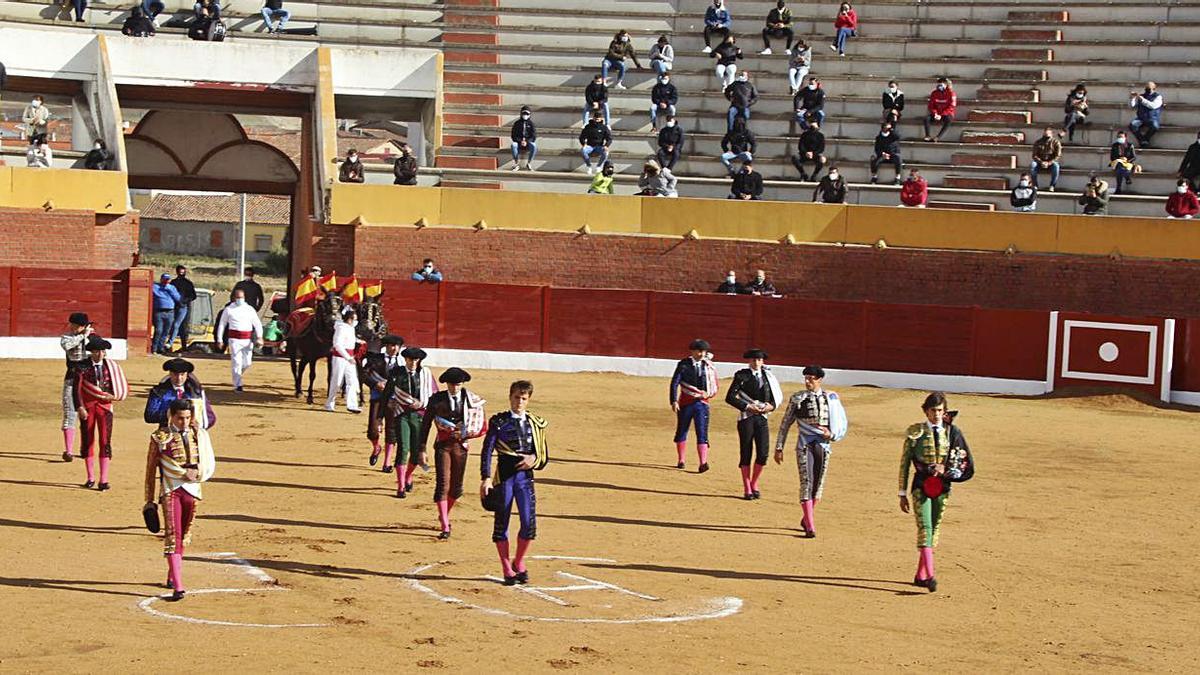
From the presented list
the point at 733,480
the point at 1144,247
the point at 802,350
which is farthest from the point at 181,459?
the point at 1144,247

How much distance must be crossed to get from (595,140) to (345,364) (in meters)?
12.1

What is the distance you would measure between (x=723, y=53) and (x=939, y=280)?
786 cm

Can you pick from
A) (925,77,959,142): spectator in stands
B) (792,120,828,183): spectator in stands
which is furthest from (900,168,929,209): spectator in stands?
(925,77,959,142): spectator in stands

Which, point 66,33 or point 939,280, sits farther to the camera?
point 66,33

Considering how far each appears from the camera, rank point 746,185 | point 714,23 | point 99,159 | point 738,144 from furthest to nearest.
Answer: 1. point 714,23
2. point 738,144
3. point 99,159
4. point 746,185

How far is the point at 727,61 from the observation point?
115ft

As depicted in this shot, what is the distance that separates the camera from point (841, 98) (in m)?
34.9

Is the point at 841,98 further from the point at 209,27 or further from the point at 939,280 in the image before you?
the point at 209,27

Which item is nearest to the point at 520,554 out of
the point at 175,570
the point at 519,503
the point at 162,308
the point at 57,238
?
the point at 519,503

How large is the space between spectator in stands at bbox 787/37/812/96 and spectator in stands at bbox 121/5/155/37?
1256 centimetres

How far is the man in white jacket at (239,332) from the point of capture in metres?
24.2

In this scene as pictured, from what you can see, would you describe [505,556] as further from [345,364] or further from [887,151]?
[887,151]

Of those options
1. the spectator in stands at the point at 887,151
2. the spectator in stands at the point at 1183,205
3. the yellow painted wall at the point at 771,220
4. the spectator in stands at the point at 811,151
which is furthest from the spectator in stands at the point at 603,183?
the spectator in stands at the point at 1183,205

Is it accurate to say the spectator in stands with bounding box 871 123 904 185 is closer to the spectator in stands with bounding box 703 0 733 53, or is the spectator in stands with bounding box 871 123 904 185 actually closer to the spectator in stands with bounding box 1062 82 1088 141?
the spectator in stands with bounding box 1062 82 1088 141
